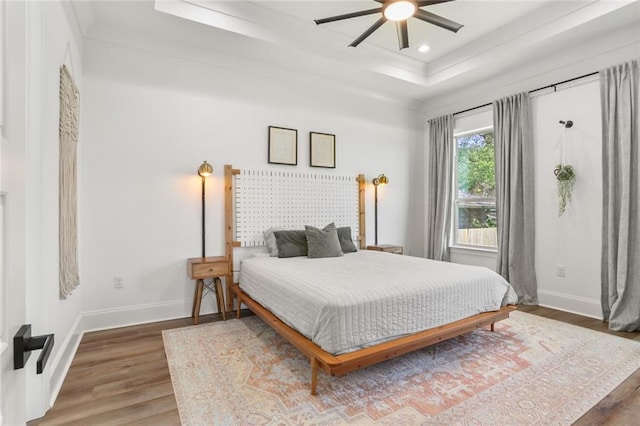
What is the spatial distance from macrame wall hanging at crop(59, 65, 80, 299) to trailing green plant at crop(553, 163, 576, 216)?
4.79 m

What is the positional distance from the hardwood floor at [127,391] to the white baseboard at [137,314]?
254 mm

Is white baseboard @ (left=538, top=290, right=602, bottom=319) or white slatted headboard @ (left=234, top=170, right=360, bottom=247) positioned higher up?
white slatted headboard @ (left=234, top=170, right=360, bottom=247)

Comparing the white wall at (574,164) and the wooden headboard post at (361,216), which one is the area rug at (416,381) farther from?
the wooden headboard post at (361,216)

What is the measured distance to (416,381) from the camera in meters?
2.20

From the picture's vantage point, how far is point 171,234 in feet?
11.6

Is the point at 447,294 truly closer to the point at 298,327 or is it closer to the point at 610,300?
the point at 298,327

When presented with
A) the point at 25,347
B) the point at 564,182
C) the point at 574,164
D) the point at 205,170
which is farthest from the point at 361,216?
the point at 25,347

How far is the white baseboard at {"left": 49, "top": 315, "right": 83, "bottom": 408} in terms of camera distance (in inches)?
81.6

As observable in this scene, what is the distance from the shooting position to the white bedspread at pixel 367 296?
2041mm

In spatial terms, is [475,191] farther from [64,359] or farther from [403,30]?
[64,359]

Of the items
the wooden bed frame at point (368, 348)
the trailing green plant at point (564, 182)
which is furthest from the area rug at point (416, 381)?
the trailing green plant at point (564, 182)

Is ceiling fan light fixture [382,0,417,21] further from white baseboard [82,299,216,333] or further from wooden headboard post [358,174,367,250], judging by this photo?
white baseboard [82,299,216,333]

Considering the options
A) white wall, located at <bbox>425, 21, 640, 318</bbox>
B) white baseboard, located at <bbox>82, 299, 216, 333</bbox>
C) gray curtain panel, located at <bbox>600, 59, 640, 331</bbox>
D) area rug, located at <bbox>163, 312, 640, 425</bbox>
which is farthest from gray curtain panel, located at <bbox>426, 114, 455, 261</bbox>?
white baseboard, located at <bbox>82, 299, 216, 333</bbox>

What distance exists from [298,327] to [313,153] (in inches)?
106
